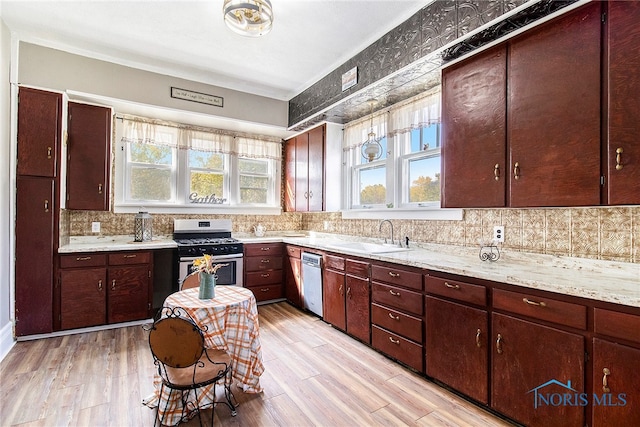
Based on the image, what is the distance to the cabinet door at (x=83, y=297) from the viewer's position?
10.4 feet

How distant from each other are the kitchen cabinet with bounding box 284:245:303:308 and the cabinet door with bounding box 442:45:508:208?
2.17 m

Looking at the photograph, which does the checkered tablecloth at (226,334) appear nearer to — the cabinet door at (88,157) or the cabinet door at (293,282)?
the cabinet door at (293,282)

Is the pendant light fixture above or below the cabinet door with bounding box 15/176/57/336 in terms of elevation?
above

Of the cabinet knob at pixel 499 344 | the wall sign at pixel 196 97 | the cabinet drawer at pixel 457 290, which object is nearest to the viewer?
the cabinet knob at pixel 499 344

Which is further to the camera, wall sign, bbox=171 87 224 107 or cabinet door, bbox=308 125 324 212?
cabinet door, bbox=308 125 324 212

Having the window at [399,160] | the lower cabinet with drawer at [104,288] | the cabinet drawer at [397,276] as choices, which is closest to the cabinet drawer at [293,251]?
the window at [399,160]

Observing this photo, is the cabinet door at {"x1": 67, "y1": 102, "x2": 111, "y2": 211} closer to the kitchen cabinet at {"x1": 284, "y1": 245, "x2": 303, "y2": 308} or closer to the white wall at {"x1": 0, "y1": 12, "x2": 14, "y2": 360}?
the white wall at {"x1": 0, "y1": 12, "x2": 14, "y2": 360}

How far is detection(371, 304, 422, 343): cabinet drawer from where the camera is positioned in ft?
7.88

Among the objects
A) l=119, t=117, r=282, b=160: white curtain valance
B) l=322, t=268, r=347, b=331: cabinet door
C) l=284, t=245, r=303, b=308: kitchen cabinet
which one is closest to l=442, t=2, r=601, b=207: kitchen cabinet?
l=322, t=268, r=347, b=331: cabinet door

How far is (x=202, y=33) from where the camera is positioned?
2938 millimetres

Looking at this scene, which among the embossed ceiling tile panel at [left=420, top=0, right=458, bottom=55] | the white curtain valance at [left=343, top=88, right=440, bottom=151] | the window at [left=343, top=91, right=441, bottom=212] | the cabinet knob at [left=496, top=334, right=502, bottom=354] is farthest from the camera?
the window at [left=343, top=91, right=441, bottom=212]

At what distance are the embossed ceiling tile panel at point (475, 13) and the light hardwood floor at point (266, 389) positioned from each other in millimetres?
2576

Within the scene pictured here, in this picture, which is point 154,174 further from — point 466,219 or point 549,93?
point 549,93

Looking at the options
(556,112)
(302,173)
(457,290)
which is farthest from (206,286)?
(302,173)
